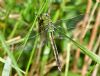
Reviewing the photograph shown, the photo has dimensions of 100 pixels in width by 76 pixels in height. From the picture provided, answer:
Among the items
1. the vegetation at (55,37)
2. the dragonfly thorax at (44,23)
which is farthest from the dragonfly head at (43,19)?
the vegetation at (55,37)

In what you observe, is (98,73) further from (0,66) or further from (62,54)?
(0,66)

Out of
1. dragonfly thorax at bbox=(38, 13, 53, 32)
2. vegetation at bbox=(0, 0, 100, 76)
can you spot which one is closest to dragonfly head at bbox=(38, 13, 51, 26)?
dragonfly thorax at bbox=(38, 13, 53, 32)

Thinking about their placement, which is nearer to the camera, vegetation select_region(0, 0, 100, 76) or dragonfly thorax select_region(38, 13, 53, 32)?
dragonfly thorax select_region(38, 13, 53, 32)

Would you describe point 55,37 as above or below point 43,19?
below

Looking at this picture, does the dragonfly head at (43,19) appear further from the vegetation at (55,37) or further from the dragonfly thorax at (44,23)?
the vegetation at (55,37)

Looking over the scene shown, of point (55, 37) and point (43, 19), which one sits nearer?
point (43, 19)

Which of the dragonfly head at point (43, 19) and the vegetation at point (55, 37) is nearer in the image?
the dragonfly head at point (43, 19)

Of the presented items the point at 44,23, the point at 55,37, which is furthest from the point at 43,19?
the point at 55,37

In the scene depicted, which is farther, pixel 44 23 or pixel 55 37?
pixel 55 37

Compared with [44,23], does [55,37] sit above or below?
below

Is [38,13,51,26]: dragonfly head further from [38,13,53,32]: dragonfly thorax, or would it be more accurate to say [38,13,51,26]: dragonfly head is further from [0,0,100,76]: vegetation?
[0,0,100,76]: vegetation

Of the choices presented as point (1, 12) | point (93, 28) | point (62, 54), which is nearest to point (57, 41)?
point (62, 54)

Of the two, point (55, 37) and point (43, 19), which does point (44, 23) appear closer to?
point (43, 19)
